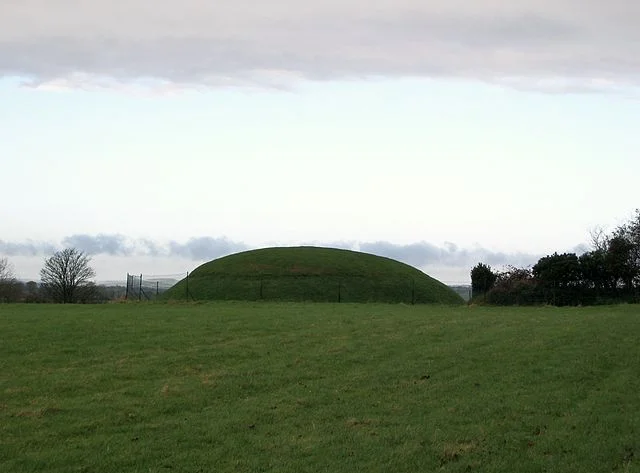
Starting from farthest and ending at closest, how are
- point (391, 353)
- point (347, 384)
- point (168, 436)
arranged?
1. point (391, 353)
2. point (347, 384)
3. point (168, 436)

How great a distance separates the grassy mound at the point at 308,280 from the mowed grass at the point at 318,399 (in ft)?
106

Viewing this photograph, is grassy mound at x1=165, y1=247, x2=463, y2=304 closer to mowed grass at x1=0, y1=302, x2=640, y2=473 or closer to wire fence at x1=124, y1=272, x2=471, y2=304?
wire fence at x1=124, y1=272, x2=471, y2=304

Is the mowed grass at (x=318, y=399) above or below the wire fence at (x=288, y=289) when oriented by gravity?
→ below

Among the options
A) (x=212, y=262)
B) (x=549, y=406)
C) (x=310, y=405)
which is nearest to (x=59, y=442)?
(x=310, y=405)

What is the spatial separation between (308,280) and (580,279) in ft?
70.5

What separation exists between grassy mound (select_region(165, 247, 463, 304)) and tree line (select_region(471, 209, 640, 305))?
7.05 meters

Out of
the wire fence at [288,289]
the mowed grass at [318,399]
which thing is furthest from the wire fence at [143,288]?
the mowed grass at [318,399]

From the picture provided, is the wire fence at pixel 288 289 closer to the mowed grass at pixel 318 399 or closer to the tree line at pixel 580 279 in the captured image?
the tree line at pixel 580 279

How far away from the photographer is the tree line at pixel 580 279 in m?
49.8

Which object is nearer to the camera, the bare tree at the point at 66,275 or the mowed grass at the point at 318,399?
the mowed grass at the point at 318,399

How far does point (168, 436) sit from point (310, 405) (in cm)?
320

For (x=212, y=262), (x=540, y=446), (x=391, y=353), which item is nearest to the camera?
(x=540, y=446)

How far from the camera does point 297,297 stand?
184 ft

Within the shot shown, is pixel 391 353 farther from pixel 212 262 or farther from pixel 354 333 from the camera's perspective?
pixel 212 262
